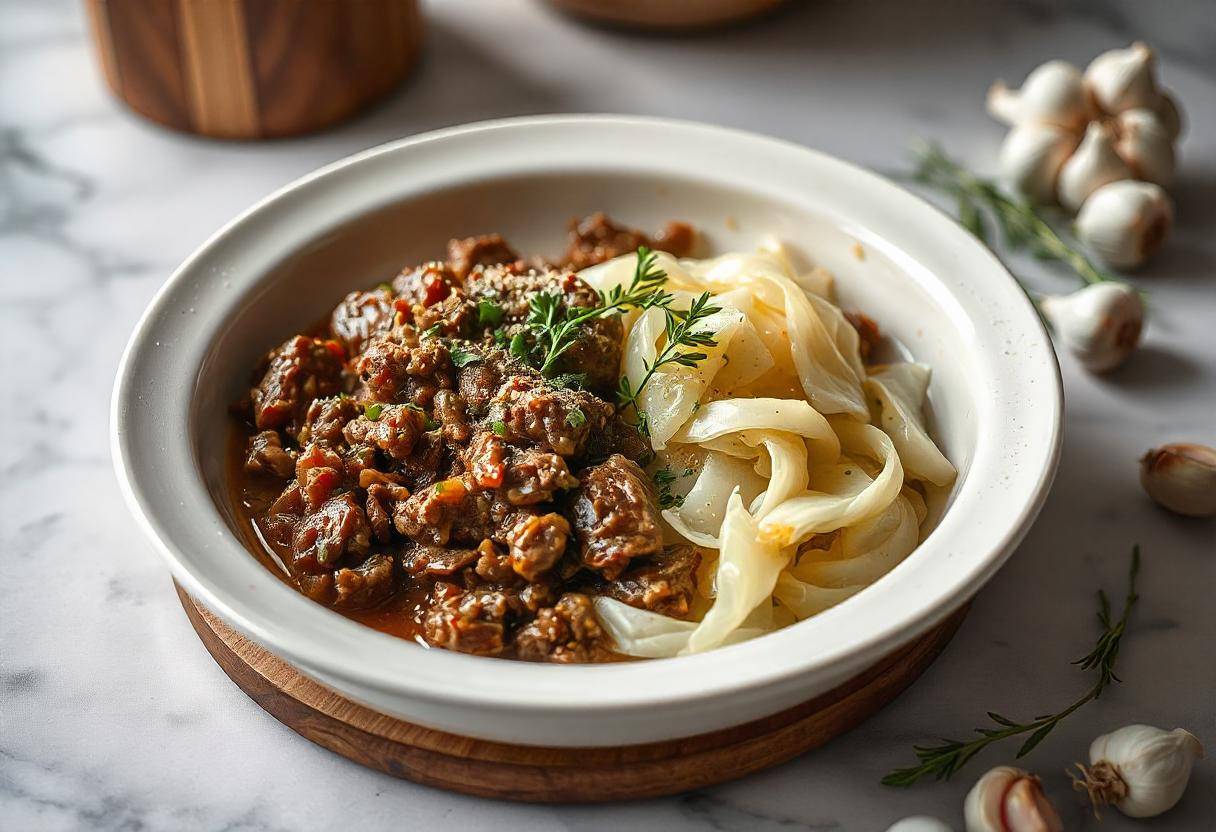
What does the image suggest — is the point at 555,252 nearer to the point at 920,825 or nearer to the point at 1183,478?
the point at 1183,478

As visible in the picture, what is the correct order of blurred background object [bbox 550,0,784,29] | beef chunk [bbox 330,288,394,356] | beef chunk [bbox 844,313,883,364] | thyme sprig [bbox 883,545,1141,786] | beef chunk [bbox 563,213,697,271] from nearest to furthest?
thyme sprig [bbox 883,545,1141,786] → beef chunk [bbox 330,288,394,356] → beef chunk [bbox 844,313,883,364] → beef chunk [bbox 563,213,697,271] → blurred background object [bbox 550,0,784,29]

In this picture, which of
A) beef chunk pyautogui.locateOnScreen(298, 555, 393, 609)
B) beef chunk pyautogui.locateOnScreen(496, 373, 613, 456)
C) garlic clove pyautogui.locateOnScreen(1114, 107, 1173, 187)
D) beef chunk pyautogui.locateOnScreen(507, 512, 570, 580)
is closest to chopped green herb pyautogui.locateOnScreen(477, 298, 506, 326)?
beef chunk pyautogui.locateOnScreen(496, 373, 613, 456)

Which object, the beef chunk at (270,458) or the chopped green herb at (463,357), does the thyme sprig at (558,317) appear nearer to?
the chopped green herb at (463,357)

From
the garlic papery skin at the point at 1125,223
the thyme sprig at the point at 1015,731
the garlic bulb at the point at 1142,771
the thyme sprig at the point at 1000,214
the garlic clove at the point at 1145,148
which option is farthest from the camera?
the garlic clove at the point at 1145,148

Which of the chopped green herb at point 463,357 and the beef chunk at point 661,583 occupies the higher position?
the chopped green herb at point 463,357

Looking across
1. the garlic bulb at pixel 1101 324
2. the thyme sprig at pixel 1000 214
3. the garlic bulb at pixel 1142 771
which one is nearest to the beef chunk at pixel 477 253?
the thyme sprig at pixel 1000 214

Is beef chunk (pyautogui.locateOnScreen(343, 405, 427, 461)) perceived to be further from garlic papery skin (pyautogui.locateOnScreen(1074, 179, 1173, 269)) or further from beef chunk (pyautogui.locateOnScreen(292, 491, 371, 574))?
garlic papery skin (pyautogui.locateOnScreen(1074, 179, 1173, 269))

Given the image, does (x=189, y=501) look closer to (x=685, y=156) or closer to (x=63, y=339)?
(x=63, y=339)

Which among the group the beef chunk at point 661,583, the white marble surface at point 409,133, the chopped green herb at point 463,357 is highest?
the chopped green herb at point 463,357
